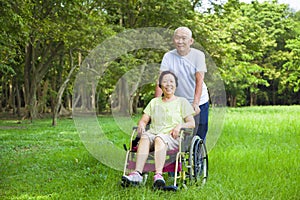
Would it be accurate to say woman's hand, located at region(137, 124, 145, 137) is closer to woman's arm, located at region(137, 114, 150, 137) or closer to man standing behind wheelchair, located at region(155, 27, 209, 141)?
woman's arm, located at region(137, 114, 150, 137)

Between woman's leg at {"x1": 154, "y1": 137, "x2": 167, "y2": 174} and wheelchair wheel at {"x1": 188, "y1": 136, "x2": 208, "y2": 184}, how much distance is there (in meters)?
0.27

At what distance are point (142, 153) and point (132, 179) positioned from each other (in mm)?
246

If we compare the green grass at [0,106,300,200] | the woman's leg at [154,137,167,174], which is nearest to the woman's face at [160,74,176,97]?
the woman's leg at [154,137,167,174]

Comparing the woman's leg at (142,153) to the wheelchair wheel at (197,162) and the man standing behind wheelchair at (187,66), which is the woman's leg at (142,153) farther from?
the man standing behind wheelchair at (187,66)

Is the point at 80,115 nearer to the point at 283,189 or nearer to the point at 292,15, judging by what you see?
the point at 283,189

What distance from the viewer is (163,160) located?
4.01 m

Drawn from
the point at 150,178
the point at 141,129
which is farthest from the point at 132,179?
the point at 150,178

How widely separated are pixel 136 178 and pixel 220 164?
2.01m

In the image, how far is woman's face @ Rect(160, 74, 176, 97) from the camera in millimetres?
4203

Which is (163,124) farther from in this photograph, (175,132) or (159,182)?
(159,182)

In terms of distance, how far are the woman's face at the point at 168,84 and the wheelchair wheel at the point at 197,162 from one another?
19.0 inches

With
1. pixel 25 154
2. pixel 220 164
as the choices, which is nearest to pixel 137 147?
pixel 220 164

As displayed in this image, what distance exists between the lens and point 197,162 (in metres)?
4.40

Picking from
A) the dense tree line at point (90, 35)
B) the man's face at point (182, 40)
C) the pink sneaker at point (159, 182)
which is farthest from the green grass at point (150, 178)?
the dense tree line at point (90, 35)
